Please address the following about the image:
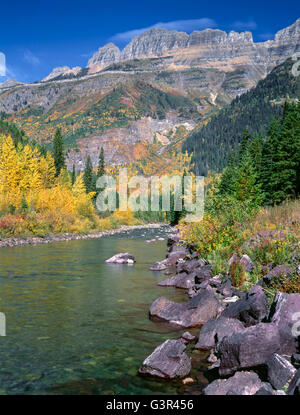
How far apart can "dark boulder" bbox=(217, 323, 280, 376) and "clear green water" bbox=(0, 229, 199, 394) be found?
1.43 m

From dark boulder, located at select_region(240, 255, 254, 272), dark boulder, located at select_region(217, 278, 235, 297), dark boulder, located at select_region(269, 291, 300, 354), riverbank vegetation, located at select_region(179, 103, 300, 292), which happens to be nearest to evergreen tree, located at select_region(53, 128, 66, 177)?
riverbank vegetation, located at select_region(179, 103, 300, 292)

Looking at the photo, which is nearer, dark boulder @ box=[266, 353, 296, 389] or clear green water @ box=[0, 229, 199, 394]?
dark boulder @ box=[266, 353, 296, 389]

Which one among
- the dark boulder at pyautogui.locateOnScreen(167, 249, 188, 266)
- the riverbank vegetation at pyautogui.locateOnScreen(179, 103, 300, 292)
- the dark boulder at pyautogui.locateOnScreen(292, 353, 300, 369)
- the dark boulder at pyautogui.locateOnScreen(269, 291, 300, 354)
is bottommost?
the dark boulder at pyautogui.locateOnScreen(167, 249, 188, 266)

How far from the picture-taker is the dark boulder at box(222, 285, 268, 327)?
10.1 m

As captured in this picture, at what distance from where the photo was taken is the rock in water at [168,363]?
840 centimetres

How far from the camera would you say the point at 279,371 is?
23.5ft

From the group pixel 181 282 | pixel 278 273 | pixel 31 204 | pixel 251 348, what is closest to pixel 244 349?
pixel 251 348

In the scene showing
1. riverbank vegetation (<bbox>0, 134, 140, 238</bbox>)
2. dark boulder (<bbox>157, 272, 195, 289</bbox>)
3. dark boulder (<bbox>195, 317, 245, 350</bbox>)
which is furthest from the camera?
riverbank vegetation (<bbox>0, 134, 140, 238</bbox>)

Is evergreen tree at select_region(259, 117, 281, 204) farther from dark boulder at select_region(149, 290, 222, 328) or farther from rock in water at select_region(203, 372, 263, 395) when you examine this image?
rock in water at select_region(203, 372, 263, 395)

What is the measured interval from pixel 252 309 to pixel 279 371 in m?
3.13

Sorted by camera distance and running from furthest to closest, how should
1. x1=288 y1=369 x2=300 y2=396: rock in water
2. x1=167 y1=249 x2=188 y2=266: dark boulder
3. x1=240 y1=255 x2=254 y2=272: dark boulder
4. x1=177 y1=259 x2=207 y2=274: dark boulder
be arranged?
x1=167 y1=249 x2=188 y2=266: dark boulder → x1=177 y1=259 x2=207 y2=274: dark boulder → x1=240 y1=255 x2=254 y2=272: dark boulder → x1=288 y1=369 x2=300 y2=396: rock in water

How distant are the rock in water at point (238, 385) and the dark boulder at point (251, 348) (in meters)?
0.57

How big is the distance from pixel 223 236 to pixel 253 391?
14273mm
